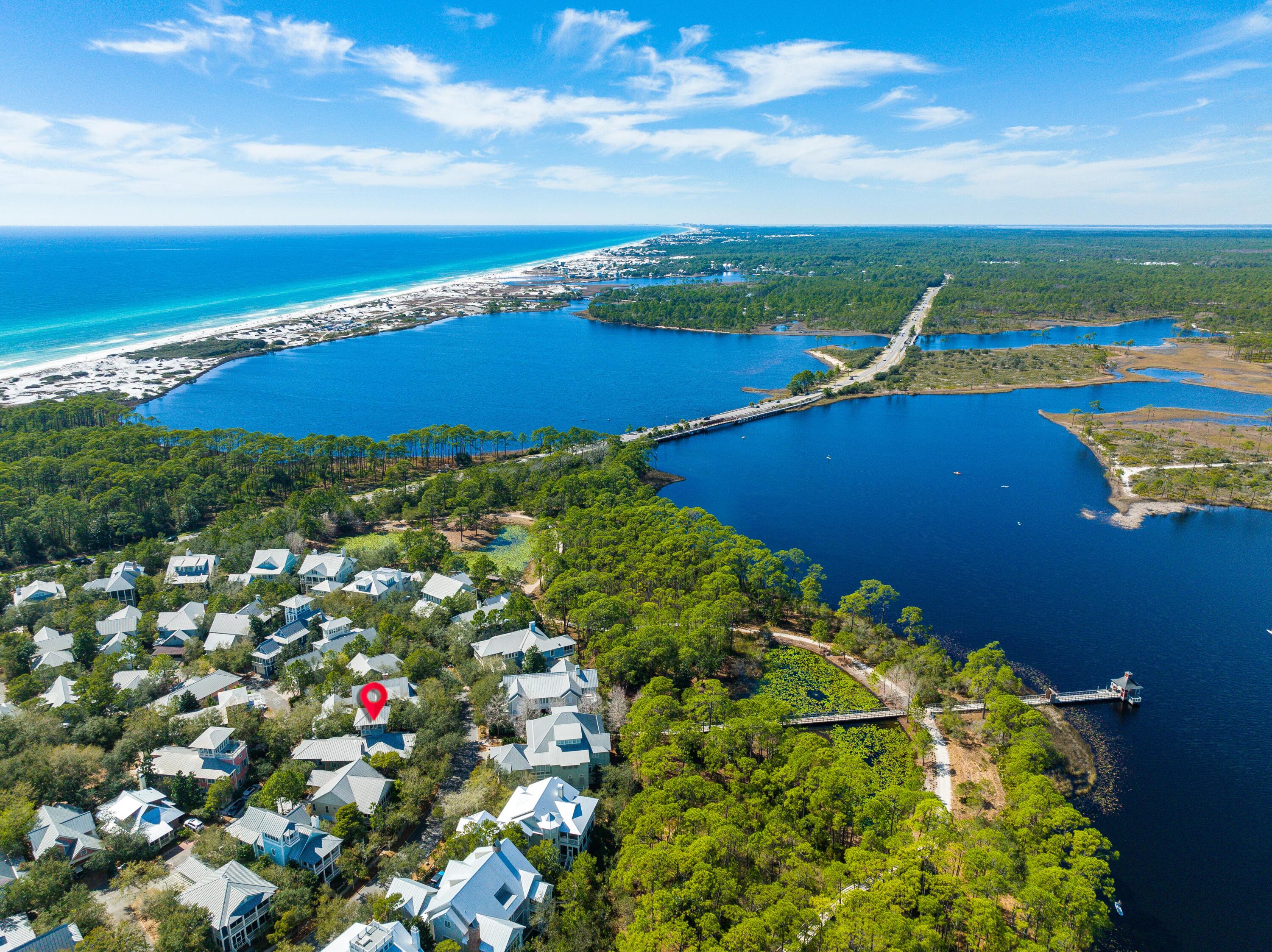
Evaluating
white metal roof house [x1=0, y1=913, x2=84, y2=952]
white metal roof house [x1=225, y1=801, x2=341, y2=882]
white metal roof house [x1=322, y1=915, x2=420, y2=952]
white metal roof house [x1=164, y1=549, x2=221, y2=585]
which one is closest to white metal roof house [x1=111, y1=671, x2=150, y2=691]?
white metal roof house [x1=164, y1=549, x2=221, y2=585]

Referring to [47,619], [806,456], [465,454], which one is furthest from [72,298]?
[806,456]

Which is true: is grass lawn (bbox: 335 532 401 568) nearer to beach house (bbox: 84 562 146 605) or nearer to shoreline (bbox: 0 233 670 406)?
beach house (bbox: 84 562 146 605)

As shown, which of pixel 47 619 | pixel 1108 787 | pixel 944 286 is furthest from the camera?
pixel 944 286

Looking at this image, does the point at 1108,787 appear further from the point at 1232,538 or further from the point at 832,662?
the point at 1232,538

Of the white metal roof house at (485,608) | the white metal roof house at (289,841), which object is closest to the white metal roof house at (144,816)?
the white metal roof house at (289,841)

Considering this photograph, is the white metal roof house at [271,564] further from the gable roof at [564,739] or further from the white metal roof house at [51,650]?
the gable roof at [564,739]

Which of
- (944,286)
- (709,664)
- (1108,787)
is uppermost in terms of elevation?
(944,286)
